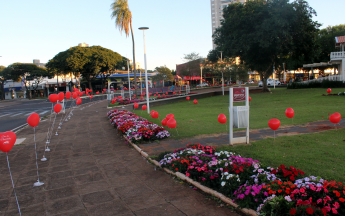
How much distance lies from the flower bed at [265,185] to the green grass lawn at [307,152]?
2.95ft

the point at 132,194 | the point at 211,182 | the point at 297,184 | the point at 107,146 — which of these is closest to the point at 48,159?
the point at 107,146

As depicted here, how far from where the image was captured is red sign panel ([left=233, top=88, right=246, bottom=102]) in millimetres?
7432

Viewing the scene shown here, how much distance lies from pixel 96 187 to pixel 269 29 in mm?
23584

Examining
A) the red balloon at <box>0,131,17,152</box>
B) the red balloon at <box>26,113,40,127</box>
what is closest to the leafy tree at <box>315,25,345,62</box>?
the red balloon at <box>26,113,40,127</box>

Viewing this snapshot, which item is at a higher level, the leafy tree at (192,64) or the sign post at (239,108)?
the leafy tree at (192,64)

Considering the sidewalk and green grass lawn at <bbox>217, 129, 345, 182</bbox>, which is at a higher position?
green grass lawn at <bbox>217, 129, 345, 182</bbox>

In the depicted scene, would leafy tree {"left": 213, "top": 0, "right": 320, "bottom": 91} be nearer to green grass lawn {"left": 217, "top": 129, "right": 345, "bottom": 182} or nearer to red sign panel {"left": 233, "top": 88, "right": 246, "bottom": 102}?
green grass lawn {"left": 217, "top": 129, "right": 345, "bottom": 182}

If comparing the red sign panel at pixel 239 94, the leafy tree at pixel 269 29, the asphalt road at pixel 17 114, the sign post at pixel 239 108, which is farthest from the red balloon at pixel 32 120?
the leafy tree at pixel 269 29

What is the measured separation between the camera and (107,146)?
8.98 metres

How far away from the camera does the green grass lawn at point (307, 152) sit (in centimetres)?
507

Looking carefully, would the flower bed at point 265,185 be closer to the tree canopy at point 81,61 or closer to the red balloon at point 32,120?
the red balloon at point 32,120

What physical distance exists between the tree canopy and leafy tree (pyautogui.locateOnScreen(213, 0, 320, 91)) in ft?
110

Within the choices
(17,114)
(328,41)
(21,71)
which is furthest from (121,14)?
(328,41)

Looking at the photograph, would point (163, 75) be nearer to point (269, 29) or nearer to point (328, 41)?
point (328, 41)
